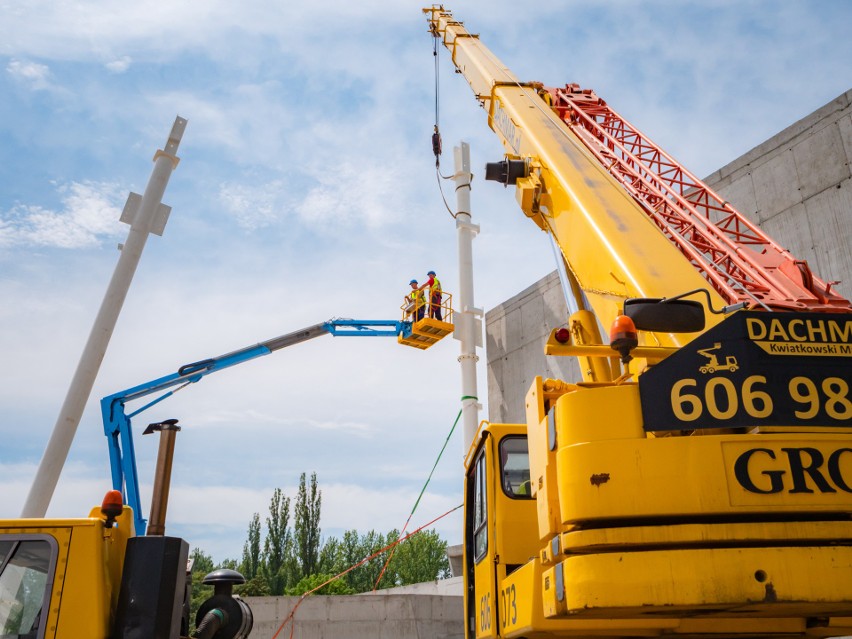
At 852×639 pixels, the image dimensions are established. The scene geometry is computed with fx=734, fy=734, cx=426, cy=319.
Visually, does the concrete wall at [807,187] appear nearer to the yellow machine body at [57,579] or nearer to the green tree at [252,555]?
the yellow machine body at [57,579]

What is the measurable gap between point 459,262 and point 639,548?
20650 mm

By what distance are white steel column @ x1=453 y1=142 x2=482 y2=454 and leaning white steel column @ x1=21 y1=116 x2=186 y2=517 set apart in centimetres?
971

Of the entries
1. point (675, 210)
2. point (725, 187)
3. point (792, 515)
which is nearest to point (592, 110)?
point (675, 210)

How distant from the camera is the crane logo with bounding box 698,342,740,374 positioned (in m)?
3.76

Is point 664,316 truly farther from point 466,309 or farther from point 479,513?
point 466,309

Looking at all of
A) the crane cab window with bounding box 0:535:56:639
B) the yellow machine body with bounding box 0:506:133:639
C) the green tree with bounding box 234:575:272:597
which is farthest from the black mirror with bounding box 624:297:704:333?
the green tree with bounding box 234:575:272:597

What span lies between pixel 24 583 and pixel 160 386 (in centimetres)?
1276

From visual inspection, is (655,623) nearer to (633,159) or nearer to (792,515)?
(792,515)

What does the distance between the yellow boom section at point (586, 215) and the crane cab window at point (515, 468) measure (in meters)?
1.25

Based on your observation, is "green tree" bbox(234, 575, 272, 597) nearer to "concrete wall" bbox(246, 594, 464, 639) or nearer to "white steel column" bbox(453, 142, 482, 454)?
"concrete wall" bbox(246, 594, 464, 639)

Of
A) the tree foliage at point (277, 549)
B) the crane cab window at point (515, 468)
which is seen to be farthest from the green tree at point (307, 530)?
the crane cab window at point (515, 468)

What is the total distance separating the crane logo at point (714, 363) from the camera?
12.3 ft

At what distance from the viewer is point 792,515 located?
3.49m

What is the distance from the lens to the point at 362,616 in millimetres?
19234
